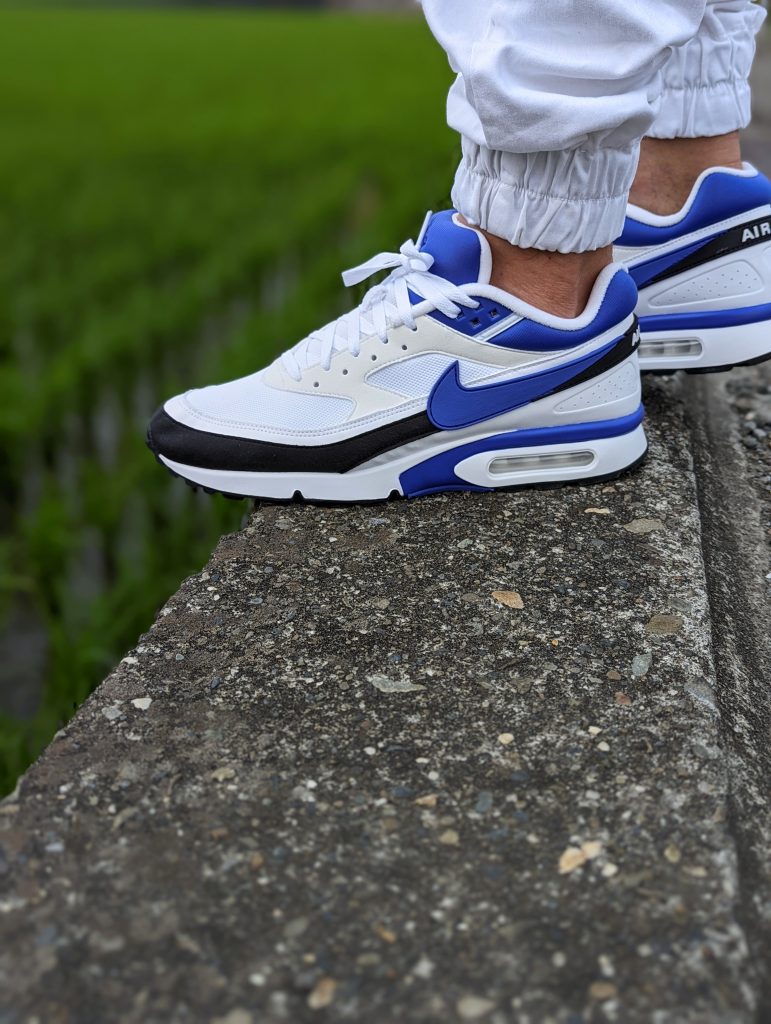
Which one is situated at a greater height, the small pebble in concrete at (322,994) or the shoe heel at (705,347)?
the shoe heel at (705,347)

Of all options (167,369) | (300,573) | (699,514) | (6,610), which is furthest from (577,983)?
(167,369)

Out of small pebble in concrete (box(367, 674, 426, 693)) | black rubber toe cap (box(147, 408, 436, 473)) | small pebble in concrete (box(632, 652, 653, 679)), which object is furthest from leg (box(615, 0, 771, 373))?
small pebble in concrete (box(367, 674, 426, 693))

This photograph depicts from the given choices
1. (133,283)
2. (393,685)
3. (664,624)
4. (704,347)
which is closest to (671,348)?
(704,347)

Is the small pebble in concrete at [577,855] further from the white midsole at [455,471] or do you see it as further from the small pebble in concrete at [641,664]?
the white midsole at [455,471]

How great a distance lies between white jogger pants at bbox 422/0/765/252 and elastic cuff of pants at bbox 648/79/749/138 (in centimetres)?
25

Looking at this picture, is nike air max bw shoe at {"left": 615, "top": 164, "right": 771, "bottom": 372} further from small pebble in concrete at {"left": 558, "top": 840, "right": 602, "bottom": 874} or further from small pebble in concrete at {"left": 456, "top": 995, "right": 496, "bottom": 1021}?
small pebble in concrete at {"left": 456, "top": 995, "right": 496, "bottom": 1021}

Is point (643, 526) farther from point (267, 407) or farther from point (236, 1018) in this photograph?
point (236, 1018)

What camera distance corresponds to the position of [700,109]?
1.28m

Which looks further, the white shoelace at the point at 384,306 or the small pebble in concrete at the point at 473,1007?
the white shoelace at the point at 384,306

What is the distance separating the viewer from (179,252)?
11.2 feet

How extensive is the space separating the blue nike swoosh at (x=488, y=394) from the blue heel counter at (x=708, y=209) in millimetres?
243

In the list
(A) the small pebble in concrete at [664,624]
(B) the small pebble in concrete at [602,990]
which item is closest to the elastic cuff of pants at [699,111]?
(A) the small pebble in concrete at [664,624]

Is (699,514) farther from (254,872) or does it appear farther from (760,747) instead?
(254,872)

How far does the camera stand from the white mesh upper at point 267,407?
3.69 feet
